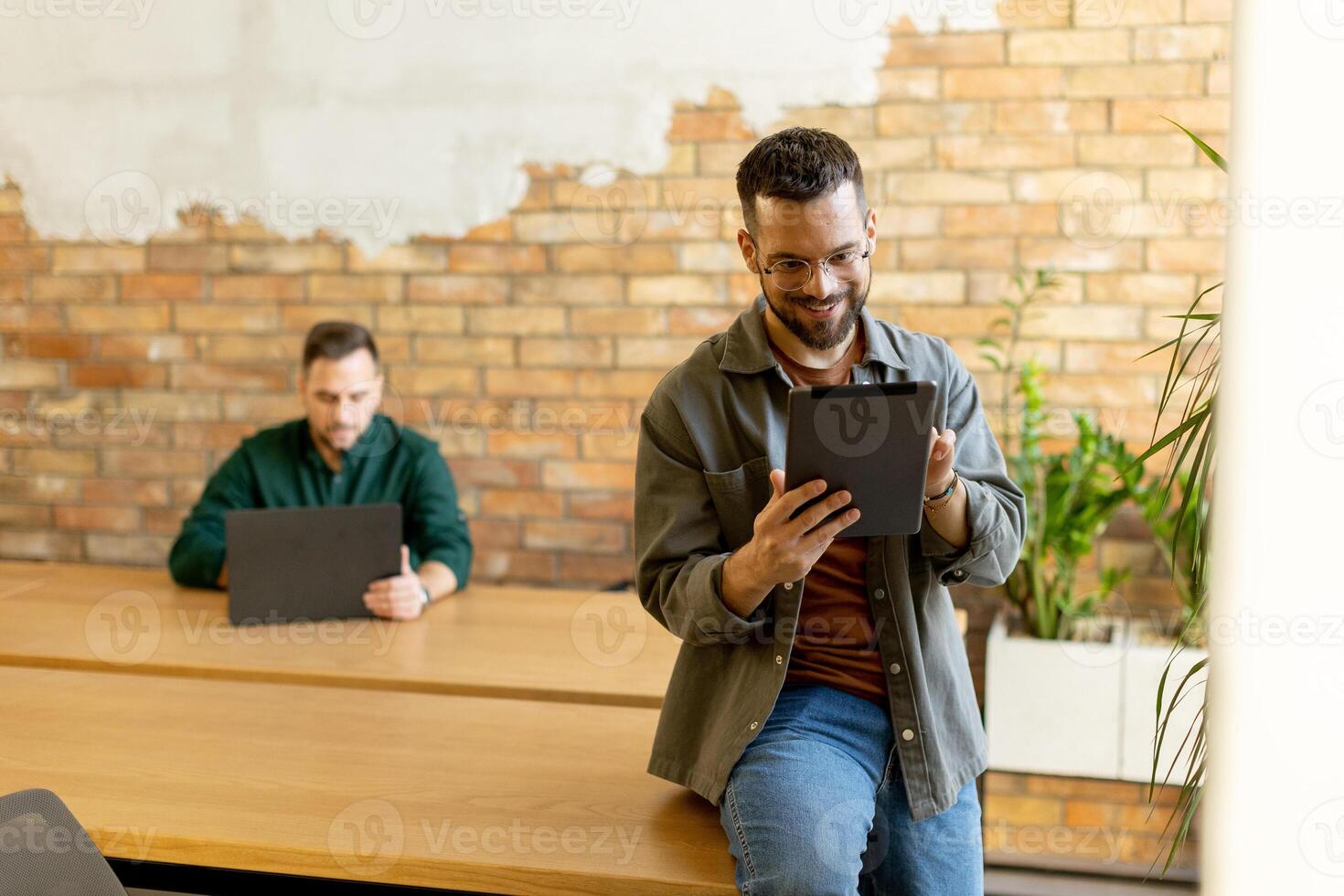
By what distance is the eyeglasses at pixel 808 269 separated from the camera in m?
1.54

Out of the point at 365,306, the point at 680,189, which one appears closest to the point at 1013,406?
the point at 680,189

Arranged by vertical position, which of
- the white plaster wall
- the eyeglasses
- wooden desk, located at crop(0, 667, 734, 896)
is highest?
the white plaster wall

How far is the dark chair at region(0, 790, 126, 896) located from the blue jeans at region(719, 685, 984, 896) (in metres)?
0.74

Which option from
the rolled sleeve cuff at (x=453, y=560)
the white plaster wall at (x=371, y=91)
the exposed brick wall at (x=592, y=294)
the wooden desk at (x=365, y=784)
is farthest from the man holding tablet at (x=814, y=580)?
the white plaster wall at (x=371, y=91)

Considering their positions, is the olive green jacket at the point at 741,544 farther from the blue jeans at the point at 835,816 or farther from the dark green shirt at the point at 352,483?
the dark green shirt at the point at 352,483

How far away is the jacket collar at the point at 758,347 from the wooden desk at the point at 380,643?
711 millimetres

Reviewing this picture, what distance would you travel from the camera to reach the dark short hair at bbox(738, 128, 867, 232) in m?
1.52

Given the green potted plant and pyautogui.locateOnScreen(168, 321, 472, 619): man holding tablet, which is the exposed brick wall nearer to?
the green potted plant

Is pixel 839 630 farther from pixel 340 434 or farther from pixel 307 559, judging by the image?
pixel 340 434

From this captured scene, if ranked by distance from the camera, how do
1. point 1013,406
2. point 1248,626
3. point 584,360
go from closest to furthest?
point 1248,626 < point 1013,406 < point 584,360

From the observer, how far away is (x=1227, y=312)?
2.48 feet

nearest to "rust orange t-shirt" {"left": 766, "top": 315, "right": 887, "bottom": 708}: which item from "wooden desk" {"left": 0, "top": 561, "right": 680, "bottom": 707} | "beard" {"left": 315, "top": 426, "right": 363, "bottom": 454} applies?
"wooden desk" {"left": 0, "top": 561, "right": 680, "bottom": 707}

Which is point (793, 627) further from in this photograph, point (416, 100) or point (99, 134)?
point (99, 134)

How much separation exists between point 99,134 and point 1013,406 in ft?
8.98
